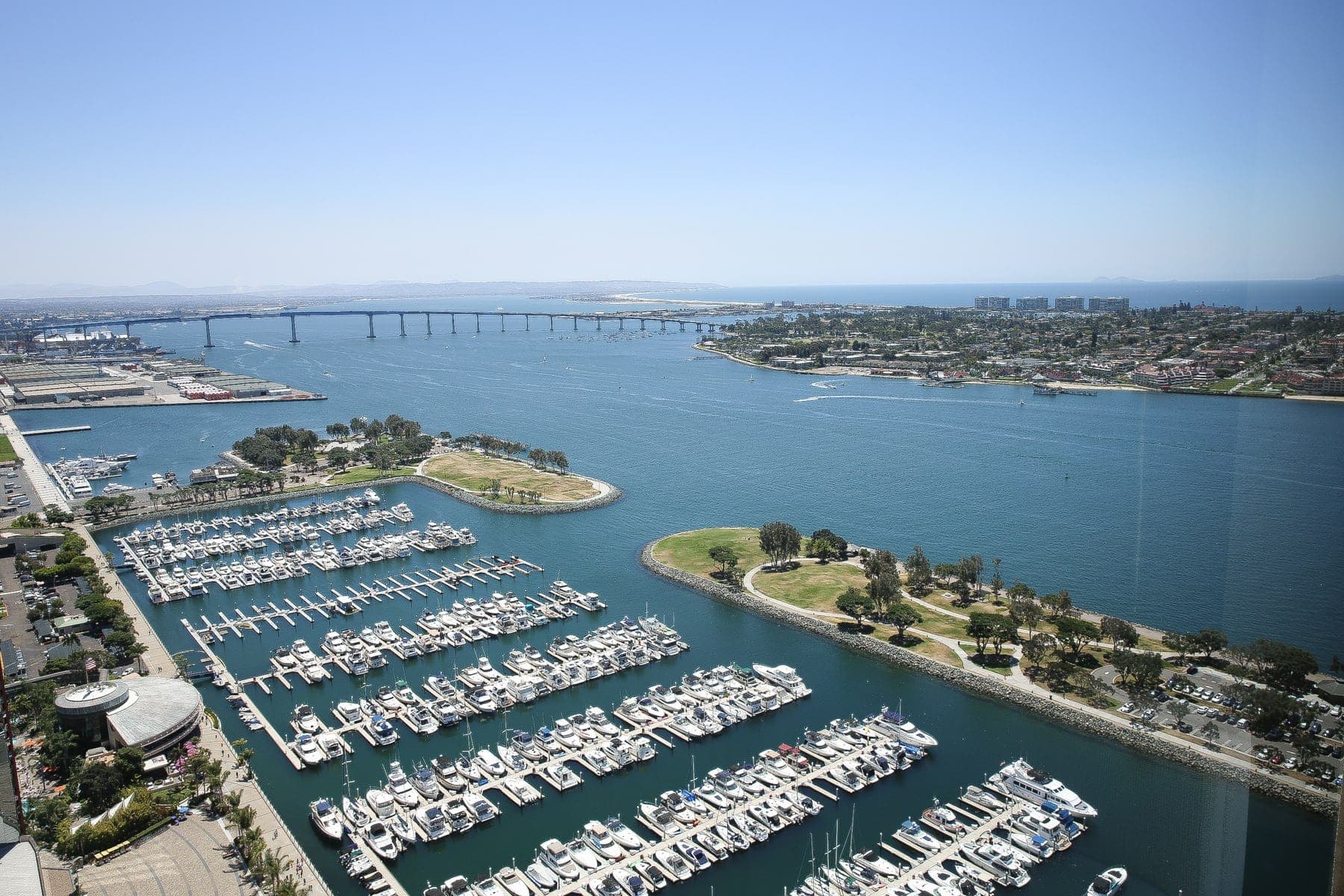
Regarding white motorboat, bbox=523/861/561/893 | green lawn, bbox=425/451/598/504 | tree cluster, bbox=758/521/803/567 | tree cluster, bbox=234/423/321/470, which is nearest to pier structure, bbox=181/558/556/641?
tree cluster, bbox=758/521/803/567

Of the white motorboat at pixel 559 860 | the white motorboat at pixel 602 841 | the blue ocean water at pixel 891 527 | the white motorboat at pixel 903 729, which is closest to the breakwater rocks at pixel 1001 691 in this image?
the blue ocean water at pixel 891 527

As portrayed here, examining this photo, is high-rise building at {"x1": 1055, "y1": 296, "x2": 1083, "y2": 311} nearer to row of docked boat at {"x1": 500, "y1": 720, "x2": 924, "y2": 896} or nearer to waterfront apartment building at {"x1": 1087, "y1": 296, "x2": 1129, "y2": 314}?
waterfront apartment building at {"x1": 1087, "y1": 296, "x2": 1129, "y2": 314}

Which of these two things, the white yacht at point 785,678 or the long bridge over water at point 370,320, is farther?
the long bridge over water at point 370,320

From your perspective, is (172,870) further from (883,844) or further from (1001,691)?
(1001,691)

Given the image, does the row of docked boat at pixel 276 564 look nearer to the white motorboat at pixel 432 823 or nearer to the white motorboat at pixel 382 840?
the white motorboat at pixel 382 840

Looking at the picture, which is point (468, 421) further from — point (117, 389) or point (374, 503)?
point (117, 389)

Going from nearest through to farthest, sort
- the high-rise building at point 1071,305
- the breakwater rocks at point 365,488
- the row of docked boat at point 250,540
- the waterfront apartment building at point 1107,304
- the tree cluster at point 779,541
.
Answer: the tree cluster at point 779,541
the row of docked boat at point 250,540
the breakwater rocks at point 365,488
the waterfront apartment building at point 1107,304
the high-rise building at point 1071,305

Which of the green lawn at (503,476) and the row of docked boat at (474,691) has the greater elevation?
the green lawn at (503,476)

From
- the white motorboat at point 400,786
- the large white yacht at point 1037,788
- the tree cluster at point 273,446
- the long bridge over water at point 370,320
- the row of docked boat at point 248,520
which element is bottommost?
the white motorboat at point 400,786
